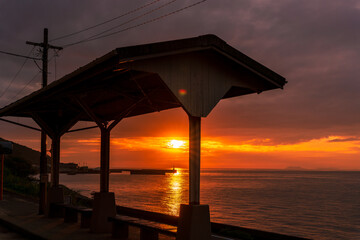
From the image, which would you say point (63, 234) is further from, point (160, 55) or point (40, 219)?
point (160, 55)

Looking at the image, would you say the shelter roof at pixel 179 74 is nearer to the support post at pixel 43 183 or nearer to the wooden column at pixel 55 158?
the wooden column at pixel 55 158

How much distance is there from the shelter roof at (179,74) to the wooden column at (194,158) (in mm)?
241

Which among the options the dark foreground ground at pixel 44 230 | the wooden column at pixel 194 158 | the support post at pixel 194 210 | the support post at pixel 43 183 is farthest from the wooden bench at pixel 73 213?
the wooden column at pixel 194 158

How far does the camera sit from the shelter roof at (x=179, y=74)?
741cm

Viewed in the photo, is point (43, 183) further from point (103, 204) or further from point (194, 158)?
point (194, 158)

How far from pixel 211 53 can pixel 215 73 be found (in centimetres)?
43

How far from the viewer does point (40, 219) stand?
13.5 metres

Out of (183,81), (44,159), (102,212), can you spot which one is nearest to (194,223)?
(183,81)

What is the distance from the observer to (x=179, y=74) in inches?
305

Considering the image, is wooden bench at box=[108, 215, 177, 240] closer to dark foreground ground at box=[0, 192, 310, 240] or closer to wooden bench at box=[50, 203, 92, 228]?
dark foreground ground at box=[0, 192, 310, 240]

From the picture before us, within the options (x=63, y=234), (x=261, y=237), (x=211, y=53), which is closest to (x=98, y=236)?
(x=63, y=234)

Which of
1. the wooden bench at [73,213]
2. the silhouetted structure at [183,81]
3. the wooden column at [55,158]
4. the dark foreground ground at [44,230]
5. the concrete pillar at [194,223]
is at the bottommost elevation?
the dark foreground ground at [44,230]

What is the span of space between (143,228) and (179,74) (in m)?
3.75

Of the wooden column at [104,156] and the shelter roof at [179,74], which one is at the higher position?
the shelter roof at [179,74]
